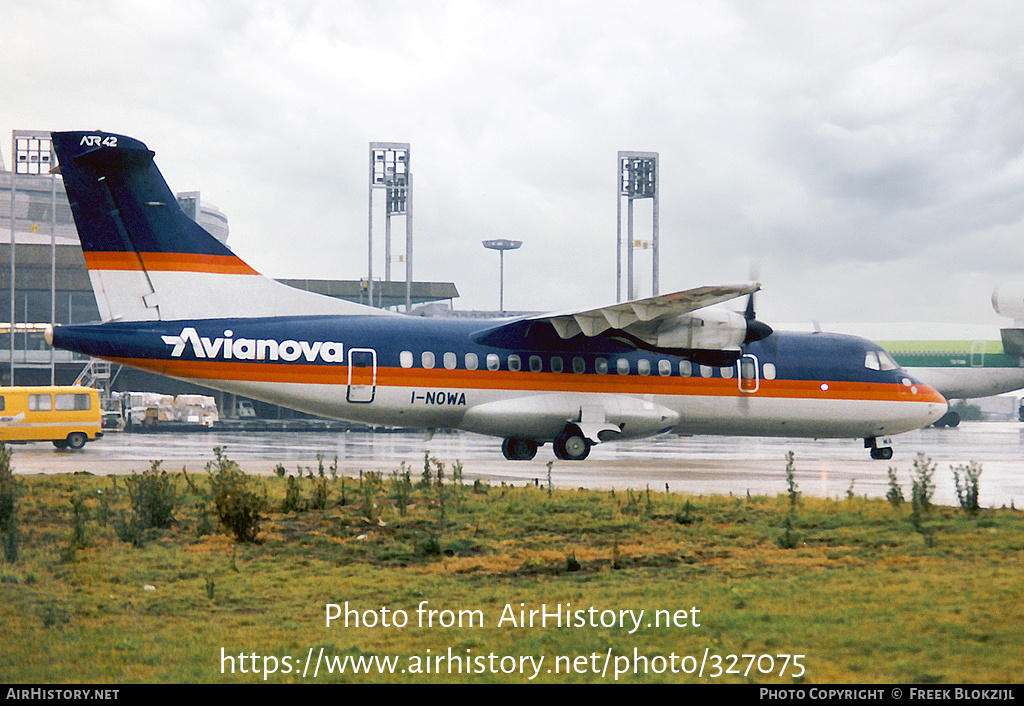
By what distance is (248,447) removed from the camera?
3042 centimetres

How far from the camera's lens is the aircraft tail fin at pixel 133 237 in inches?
766

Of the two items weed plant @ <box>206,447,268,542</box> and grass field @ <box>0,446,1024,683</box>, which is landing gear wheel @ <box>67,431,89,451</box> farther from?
weed plant @ <box>206,447,268,542</box>

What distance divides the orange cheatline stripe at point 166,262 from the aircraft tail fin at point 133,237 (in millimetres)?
23

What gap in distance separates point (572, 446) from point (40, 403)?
19.3 m

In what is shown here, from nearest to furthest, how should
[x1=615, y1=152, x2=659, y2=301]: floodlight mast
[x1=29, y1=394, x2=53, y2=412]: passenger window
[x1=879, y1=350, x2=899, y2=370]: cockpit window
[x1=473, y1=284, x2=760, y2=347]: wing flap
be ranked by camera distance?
[x1=473, y1=284, x2=760, y2=347]: wing flap < [x1=879, y1=350, x2=899, y2=370]: cockpit window < [x1=29, y1=394, x2=53, y2=412]: passenger window < [x1=615, y1=152, x2=659, y2=301]: floodlight mast

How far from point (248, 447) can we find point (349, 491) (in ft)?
55.1

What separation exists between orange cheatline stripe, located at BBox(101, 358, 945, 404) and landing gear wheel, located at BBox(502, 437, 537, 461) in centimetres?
281

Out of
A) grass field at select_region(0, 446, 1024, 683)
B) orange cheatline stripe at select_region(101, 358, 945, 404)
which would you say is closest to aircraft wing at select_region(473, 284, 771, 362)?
orange cheatline stripe at select_region(101, 358, 945, 404)

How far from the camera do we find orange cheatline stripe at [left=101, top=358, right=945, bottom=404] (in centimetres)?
1984

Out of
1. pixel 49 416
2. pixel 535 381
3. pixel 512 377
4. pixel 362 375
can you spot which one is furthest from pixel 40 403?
pixel 535 381

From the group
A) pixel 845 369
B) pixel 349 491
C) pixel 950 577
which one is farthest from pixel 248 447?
pixel 950 577

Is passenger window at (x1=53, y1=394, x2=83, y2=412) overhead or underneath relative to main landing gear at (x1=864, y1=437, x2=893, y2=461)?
overhead

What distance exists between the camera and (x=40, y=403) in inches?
1177

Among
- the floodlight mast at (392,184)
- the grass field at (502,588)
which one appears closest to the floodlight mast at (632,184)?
the floodlight mast at (392,184)
